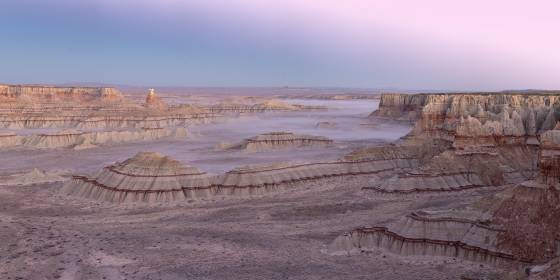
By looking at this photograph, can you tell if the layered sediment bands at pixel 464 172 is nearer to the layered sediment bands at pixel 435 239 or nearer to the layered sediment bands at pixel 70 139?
the layered sediment bands at pixel 435 239

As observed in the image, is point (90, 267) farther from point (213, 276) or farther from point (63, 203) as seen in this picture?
point (63, 203)

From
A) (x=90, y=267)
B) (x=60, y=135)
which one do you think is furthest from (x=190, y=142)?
(x=90, y=267)

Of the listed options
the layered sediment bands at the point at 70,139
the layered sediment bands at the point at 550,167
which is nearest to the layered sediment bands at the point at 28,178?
the layered sediment bands at the point at 70,139

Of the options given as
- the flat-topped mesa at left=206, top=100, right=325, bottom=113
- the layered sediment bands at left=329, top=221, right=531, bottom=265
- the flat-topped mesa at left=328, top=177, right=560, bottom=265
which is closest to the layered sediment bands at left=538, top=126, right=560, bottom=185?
the flat-topped mesa at left=328, top=177, right=560, bottom=265

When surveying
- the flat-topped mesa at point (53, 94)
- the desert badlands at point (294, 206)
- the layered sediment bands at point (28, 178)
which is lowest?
the layered sediment bands at point (28, 178)

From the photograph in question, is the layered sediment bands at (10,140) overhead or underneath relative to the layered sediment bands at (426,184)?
underneath

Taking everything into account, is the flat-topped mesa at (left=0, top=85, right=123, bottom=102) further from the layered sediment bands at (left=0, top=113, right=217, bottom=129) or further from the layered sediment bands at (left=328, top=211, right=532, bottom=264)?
the layered sediment bands at (left=328, top=211, right=532, bottom=264)
